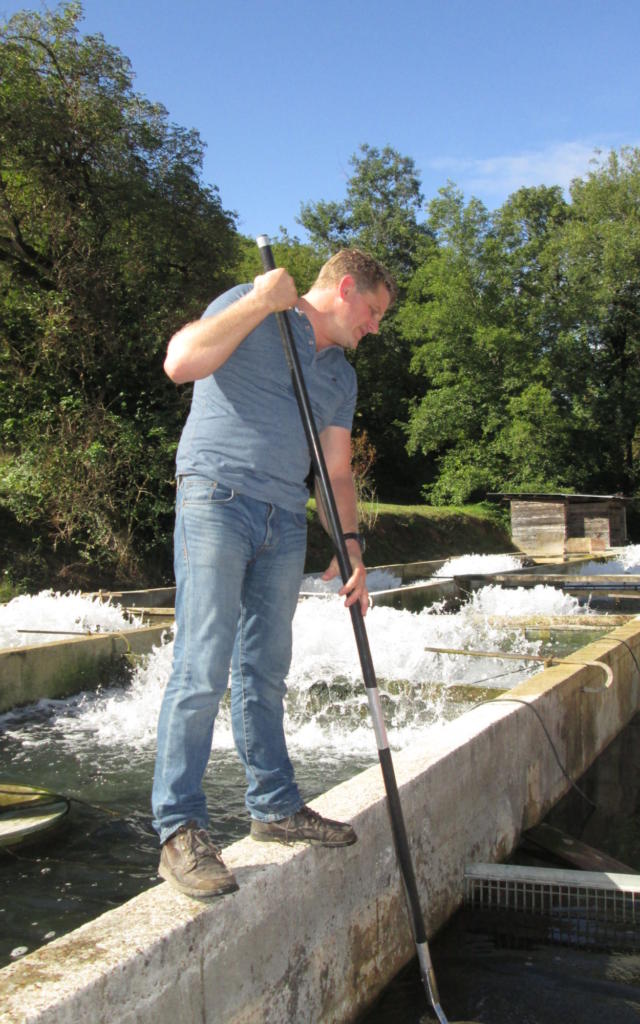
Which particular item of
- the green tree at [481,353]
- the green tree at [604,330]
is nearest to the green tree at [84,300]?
the green tree at [481,353]

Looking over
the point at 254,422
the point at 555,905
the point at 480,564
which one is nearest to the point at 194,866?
the point at 254,422

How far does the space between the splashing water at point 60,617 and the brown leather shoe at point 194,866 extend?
300 inches

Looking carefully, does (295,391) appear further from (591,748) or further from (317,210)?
(317,210)

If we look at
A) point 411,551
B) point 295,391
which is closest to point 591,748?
point 295,391

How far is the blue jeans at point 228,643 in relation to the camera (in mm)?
2461

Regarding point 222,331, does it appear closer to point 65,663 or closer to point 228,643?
point 228,643

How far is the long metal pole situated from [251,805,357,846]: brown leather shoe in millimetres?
184

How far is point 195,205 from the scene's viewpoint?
1916 cm

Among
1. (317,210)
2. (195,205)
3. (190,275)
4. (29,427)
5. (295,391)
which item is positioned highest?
(317,210)

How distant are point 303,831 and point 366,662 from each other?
1.83 feet

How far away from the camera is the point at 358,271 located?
112 inches

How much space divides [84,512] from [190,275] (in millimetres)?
6280

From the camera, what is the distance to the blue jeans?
96.9 inches

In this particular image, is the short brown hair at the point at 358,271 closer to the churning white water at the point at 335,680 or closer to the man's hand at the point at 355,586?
the man's hand at the point at 355,586
